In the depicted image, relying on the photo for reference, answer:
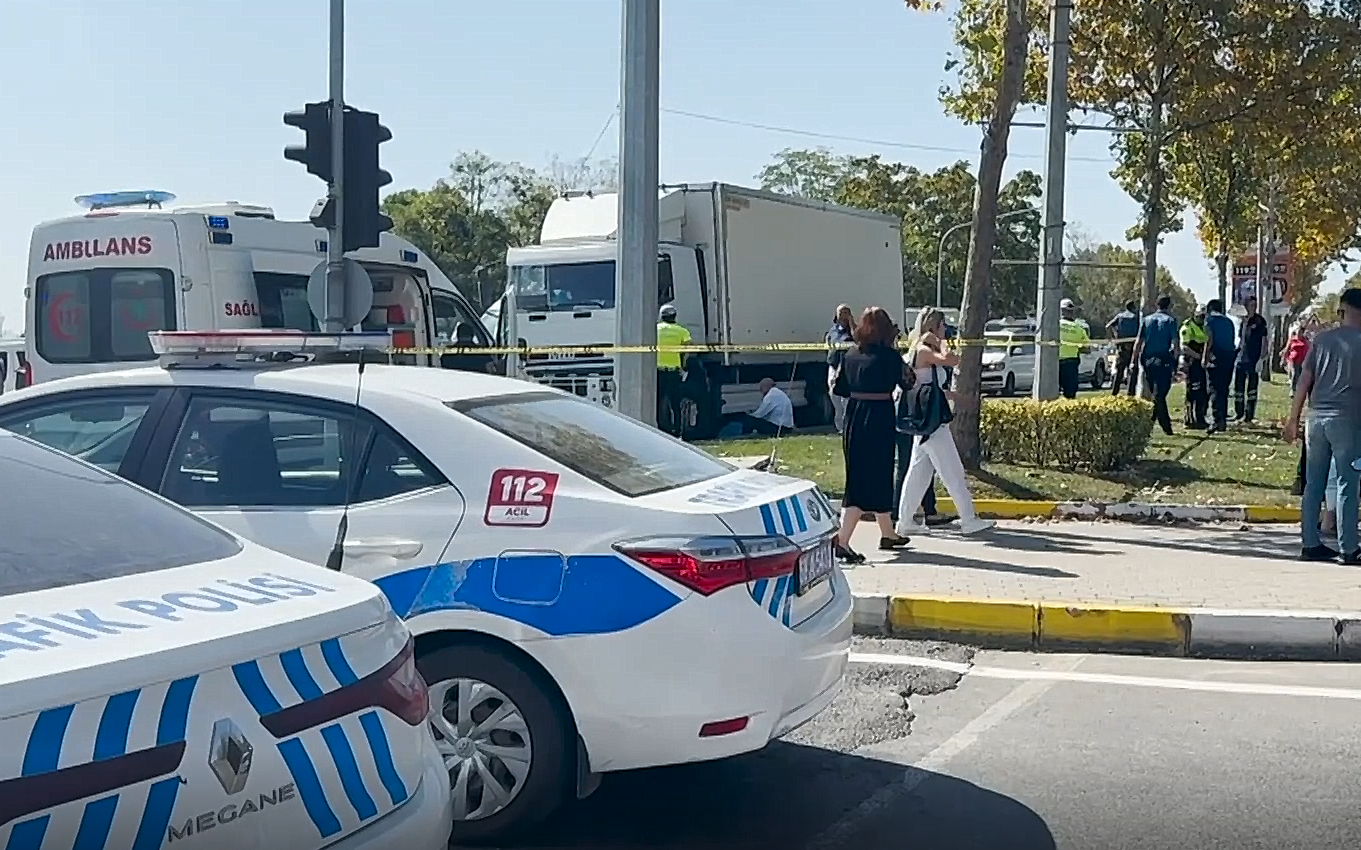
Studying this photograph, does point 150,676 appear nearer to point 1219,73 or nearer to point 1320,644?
point 1320,644

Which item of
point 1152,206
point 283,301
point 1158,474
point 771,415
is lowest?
point 1158,474

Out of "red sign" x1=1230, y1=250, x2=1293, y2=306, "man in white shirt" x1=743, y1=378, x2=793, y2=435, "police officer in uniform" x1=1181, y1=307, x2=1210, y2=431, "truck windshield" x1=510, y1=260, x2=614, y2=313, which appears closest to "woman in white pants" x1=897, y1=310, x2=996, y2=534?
"police officer in uniform" x1=1181, y1=307, x2=1210, y2=431

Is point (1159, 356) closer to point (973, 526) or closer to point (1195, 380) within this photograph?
point (1195, 380)

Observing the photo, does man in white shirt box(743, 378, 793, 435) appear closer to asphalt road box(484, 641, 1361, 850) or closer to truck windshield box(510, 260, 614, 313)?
truck windshield box(510, 260, 614, 313)

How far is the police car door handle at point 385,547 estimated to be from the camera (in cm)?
493

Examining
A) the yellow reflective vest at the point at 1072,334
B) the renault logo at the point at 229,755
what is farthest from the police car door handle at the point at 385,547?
the yellow reflective vest at the point at 1072,334

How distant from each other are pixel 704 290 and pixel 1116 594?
14.2 m

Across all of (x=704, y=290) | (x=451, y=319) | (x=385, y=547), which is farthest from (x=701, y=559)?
(x=704, y=290)

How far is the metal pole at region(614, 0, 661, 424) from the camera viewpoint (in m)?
11.0

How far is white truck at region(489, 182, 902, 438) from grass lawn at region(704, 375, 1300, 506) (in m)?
4.17

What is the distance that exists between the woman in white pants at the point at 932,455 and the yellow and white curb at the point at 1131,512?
1.30 meters

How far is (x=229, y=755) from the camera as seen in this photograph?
2596 millimetres

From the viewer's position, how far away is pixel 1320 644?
7.79 metres

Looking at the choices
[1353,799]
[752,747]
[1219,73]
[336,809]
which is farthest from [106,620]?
[1219,73]
